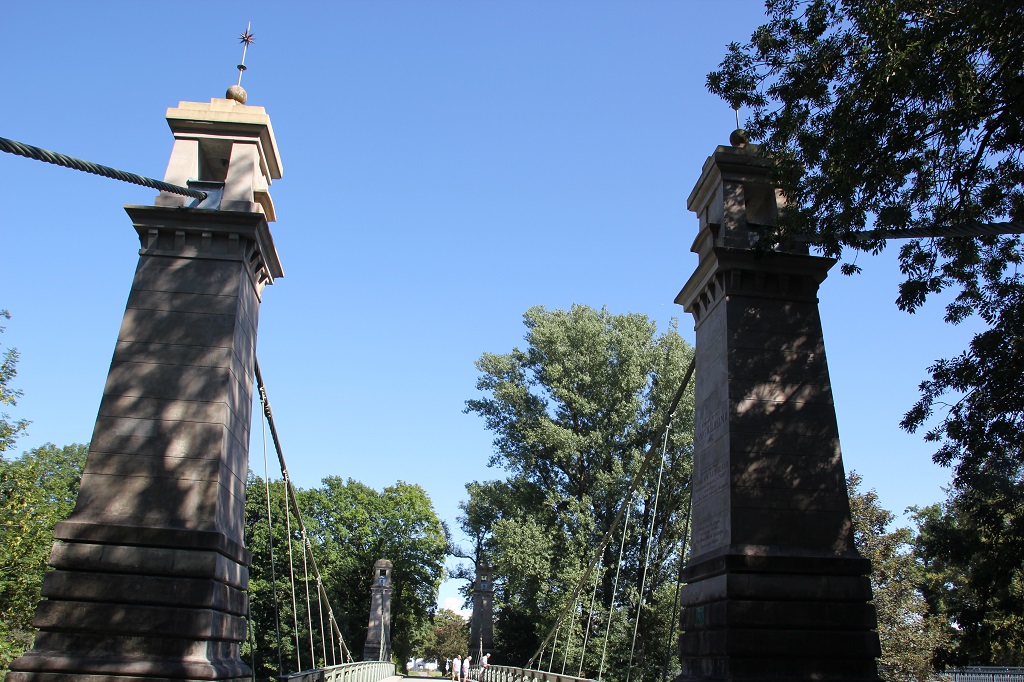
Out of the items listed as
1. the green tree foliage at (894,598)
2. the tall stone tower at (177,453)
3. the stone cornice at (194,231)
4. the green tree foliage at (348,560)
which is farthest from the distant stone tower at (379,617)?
the stone cornice at (194,231)

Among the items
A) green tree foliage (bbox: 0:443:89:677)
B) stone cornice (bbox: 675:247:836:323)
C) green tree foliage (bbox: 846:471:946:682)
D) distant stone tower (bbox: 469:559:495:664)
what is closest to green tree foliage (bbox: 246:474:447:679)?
distant stone tower (bbox: 469:559:495:664)

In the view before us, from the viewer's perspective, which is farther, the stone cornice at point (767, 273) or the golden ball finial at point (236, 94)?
the golden ball finial at point (236, 94)

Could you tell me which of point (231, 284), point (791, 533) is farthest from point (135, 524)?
point (791, 533)

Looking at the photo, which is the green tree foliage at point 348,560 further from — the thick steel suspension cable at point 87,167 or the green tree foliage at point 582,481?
the thick steel suspension cable at point 87,167

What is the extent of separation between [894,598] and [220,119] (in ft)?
61.6

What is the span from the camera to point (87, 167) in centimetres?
648

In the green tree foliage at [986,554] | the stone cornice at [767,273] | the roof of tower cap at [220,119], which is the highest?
the roof of tower cap at [220,119]

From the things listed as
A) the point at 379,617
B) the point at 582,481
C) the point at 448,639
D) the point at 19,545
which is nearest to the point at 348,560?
the point at 379,617

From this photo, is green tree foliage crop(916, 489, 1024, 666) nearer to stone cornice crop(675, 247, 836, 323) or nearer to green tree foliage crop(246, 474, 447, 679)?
stone cornice crop(675, 247, 836, 323)

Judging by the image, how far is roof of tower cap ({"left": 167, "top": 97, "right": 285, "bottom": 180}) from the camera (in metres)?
8.15

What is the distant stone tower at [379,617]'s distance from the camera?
2570cm

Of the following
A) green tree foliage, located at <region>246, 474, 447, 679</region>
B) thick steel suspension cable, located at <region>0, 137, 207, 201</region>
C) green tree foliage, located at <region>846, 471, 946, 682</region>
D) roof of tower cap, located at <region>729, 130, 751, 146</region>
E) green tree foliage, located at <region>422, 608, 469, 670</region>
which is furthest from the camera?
green tree foliage, located at <region>422, 608, 469, 670</region>

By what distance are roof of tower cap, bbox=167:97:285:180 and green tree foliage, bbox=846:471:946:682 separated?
55.0 ft

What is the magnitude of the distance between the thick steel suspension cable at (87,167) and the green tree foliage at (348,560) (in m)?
23.2
